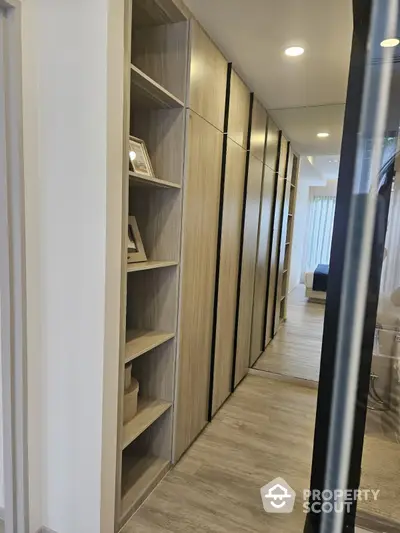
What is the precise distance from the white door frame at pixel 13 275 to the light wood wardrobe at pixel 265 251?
2258 mm

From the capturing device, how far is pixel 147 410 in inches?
76.0

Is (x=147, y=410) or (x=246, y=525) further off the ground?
(x=147, y=410)

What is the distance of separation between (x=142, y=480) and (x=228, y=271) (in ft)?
4.64

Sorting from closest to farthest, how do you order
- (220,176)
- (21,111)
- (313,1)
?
(21,111), (313,1), (220,176)

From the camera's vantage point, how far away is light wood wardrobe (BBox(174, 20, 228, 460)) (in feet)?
6.23

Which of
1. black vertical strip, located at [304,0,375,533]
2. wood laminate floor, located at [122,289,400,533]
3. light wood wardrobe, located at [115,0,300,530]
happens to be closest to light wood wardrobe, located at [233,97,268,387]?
light wood wardrobe, located at [115,0,300,530]

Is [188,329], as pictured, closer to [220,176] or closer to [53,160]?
[220,176]

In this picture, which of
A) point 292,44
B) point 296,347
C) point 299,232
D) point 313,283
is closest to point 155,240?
point 292,44

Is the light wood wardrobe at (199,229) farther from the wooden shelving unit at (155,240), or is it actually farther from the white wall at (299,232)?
the white wall at (299,232)

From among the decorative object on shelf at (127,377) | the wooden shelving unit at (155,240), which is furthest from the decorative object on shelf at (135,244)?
the decorative object on shelf at (127,377)

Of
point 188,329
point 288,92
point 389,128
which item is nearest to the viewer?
point 389,128

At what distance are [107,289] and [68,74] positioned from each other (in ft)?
2.63

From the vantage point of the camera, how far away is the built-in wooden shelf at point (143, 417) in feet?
5.56

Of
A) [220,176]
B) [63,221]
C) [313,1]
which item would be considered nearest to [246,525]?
[63,221]
